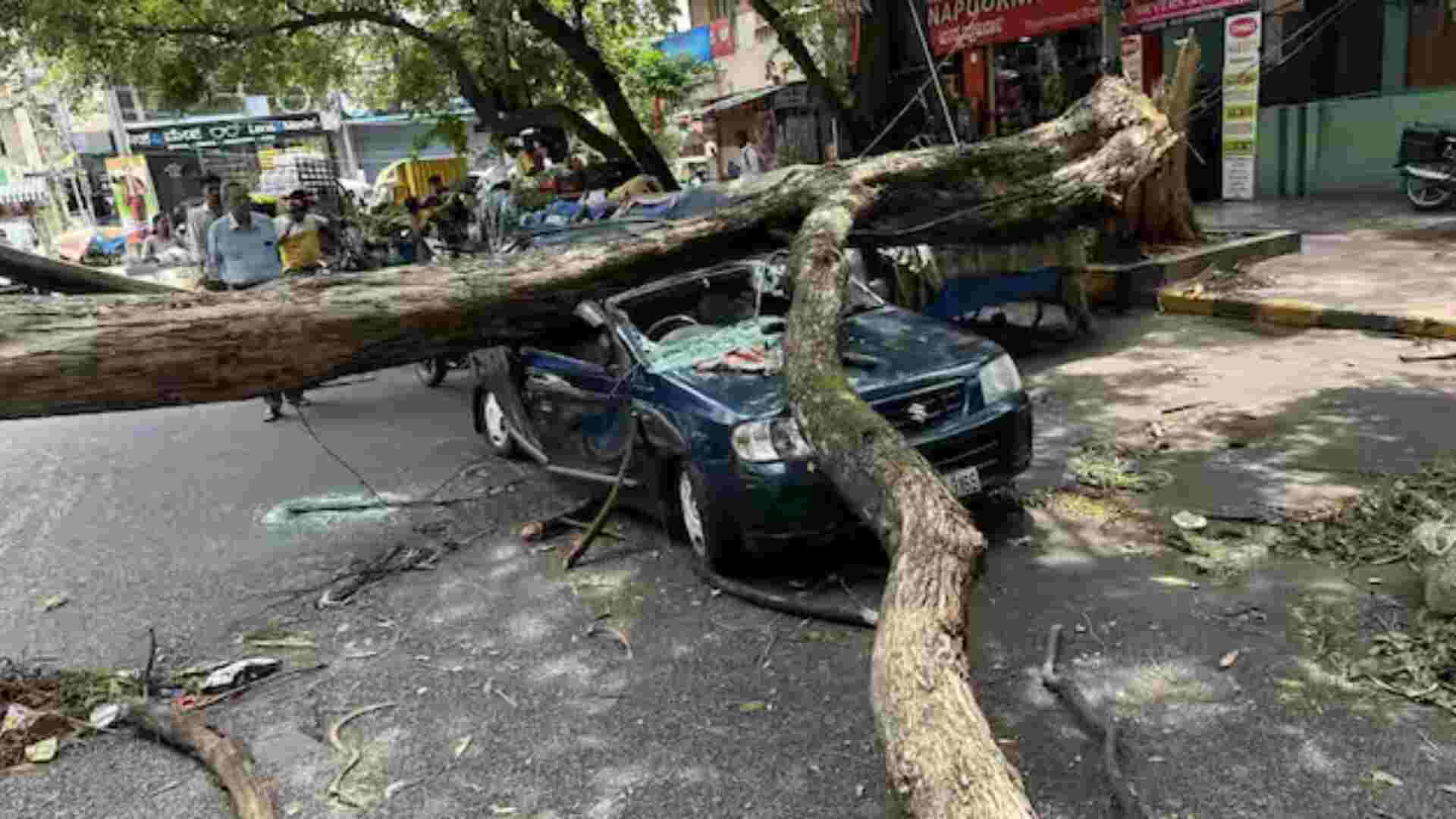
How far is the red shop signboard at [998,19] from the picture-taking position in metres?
16.4

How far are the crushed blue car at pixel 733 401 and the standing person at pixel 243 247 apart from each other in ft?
14.3

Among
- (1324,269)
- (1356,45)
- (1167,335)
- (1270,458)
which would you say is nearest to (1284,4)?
(1356,45)


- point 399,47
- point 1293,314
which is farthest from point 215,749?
point 399,47

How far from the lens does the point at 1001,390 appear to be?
5203mm

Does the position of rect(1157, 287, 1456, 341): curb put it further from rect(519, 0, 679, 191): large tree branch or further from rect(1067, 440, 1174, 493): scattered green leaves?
rect(519, 0, 679, 191): large tree branch

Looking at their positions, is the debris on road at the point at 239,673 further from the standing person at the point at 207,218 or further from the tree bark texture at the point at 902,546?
the standing person at the point at 207,218

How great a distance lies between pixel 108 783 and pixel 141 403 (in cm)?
137

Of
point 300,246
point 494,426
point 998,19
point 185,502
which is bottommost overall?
point 185,502

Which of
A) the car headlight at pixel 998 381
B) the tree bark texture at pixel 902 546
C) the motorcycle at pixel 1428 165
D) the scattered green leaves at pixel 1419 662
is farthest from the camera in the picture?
the motorcycle at pixel 1428 165

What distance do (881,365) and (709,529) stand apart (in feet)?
3.77

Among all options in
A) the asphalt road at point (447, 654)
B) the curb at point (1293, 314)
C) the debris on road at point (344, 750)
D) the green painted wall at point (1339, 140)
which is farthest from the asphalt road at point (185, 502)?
the green painted wall at point (1339, 140)

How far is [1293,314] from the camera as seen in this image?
29.0 ft

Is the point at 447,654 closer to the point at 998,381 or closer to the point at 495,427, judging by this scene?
the point at 998,381

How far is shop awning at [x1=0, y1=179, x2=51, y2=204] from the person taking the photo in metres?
40.7
